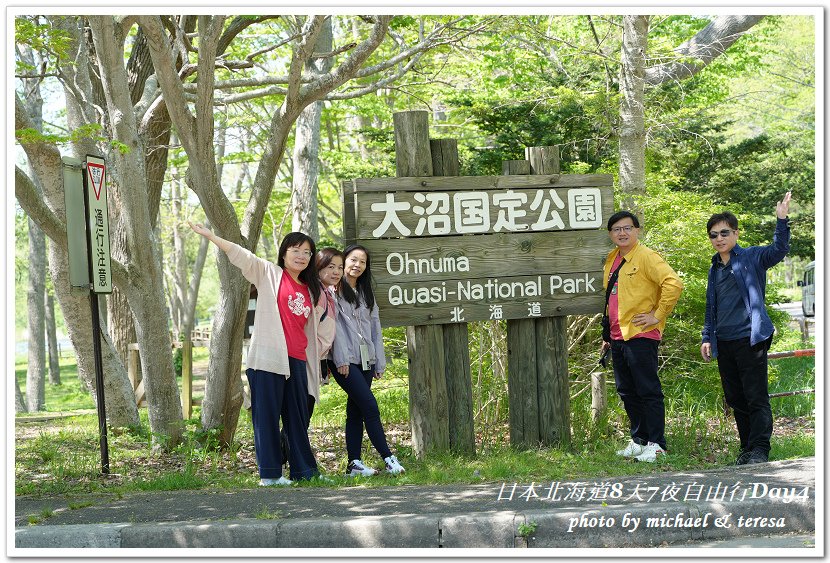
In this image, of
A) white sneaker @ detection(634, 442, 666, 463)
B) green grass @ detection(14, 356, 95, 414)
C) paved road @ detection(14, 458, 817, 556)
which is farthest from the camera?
green grass @ detection(14, 356, 95, 414)

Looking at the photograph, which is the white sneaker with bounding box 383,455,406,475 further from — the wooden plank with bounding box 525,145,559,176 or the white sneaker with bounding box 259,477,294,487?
the wooden plank with bounding box 525,145,559,176

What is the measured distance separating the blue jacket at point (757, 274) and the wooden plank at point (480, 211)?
1410 mm

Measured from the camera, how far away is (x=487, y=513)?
5211mm

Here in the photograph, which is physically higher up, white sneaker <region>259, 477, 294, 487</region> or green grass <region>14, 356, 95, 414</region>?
white sneaker <region>259, 477, 294, 487</region>

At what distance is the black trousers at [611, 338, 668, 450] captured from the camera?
7.00m

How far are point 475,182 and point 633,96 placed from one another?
13.9 ft

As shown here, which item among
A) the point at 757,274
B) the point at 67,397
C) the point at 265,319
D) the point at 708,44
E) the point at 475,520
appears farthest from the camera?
the point at 67,397

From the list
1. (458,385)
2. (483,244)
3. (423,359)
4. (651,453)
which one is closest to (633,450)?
(651,453)

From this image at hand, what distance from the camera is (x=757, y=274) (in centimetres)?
664

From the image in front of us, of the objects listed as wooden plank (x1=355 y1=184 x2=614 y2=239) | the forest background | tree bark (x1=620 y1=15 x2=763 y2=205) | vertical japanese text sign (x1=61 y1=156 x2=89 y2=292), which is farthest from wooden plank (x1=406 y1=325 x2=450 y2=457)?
tree bark (x1=620 y1=15 x2=763 y2=205)

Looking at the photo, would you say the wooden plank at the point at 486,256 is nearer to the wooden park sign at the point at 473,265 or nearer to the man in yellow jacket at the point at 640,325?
the wooden park sign at the point at 473,265

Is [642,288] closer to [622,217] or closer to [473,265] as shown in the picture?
[622,217]

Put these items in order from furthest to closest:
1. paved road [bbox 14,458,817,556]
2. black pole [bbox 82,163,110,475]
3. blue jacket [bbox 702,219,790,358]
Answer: black pole [bbox 82,163,110,475], blue jacket [bbox 702,219,790,358], paved road [bbox 14,458,817,556]
